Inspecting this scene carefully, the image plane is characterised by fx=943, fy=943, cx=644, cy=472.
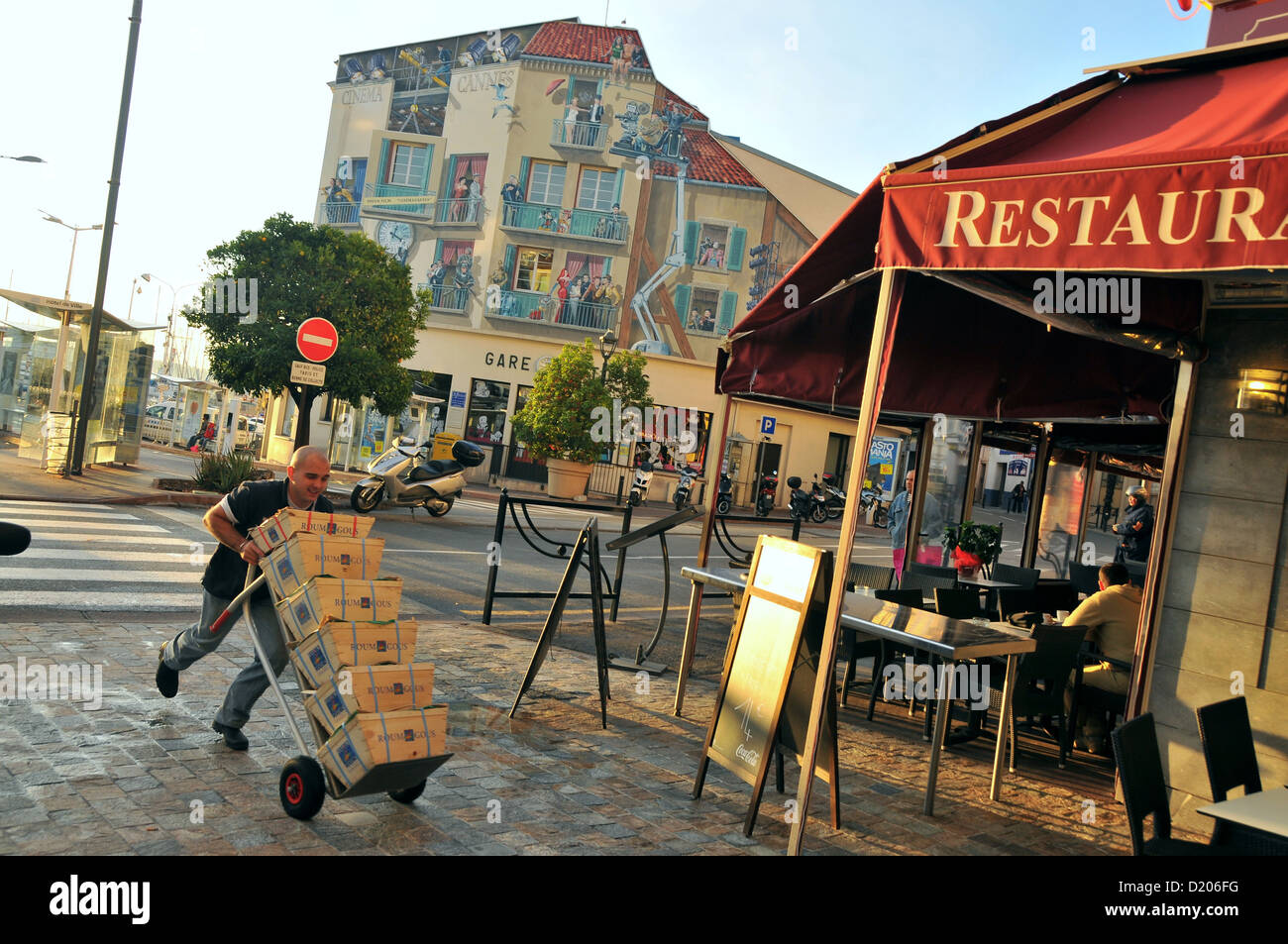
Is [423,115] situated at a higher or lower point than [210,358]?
higher

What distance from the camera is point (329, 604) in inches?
165

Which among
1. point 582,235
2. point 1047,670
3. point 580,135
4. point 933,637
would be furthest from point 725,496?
point 933,637

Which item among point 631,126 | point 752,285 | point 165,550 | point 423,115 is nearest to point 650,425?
point 752,285

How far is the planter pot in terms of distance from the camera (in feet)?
86.9

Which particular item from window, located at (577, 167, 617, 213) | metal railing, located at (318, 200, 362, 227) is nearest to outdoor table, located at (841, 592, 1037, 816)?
window, located at (577, 167, 617, 213)

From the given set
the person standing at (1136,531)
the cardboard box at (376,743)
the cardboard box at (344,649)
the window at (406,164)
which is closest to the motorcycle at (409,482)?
the person standing at (1136,531)

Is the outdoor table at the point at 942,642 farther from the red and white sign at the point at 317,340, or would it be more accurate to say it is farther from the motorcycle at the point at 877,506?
the motorcycle at the point at 877,506

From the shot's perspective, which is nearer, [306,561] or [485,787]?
[306,561]

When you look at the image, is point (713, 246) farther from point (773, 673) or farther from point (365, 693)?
point (365, 693)

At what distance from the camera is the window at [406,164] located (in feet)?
117

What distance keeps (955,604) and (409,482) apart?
12.7 m
